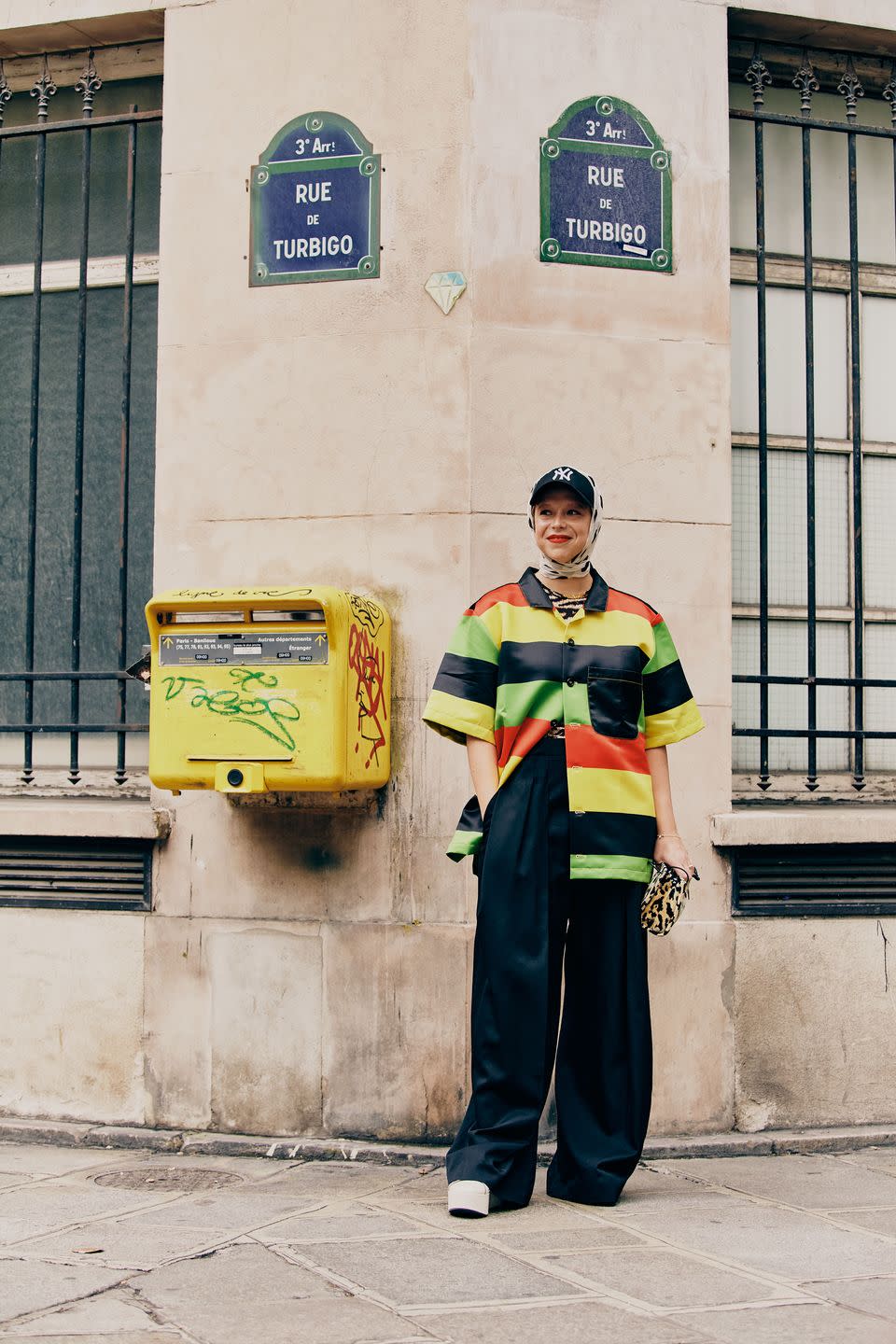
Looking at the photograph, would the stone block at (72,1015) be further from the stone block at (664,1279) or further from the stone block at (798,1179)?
the stone block at (664,1279)

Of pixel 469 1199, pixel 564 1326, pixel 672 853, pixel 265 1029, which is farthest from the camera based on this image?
pixel 265 1029

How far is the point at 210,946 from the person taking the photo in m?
5.42

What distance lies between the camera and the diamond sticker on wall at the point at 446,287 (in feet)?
17.5

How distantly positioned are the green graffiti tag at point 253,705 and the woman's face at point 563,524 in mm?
920

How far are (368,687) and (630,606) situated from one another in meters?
0.93

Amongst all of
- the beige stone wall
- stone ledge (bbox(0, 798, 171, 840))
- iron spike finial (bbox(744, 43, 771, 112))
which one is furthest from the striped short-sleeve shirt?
iron spike finial (bbox(744, 43, 771, 112))

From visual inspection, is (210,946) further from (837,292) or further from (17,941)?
(837,292)

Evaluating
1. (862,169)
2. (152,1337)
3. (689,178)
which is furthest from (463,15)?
(152,1337)

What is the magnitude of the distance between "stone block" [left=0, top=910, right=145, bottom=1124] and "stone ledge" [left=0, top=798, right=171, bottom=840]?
0.93 ft

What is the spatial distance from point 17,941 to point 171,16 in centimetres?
330

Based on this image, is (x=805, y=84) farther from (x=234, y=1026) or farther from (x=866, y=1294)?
(x=866, y=1294)

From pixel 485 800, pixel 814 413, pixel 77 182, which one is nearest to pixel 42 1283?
pixel 485 800

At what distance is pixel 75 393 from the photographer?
6.24 meters

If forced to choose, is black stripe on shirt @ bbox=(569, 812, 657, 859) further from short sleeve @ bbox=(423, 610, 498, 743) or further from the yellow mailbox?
the yellow mailbox
